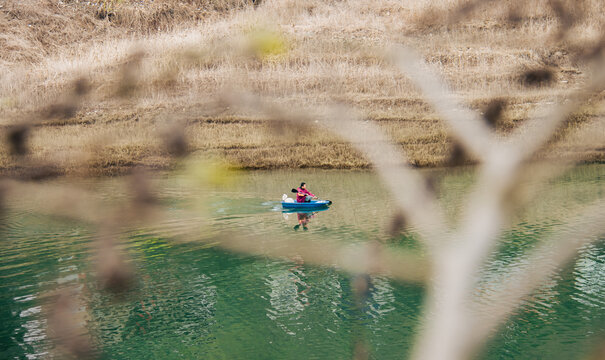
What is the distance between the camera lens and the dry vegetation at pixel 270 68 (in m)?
0.32

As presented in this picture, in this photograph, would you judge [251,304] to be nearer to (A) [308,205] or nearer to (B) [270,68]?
(A) [308,205]

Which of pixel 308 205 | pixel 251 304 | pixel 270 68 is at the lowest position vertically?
pixel 251 304

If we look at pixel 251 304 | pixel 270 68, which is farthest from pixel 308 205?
pixel 270 68

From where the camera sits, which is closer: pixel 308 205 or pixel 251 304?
pixel 251 304

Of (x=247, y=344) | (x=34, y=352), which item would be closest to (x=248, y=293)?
(x=247, y=344)

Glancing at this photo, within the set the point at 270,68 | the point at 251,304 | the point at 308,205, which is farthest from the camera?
the point at 308,205

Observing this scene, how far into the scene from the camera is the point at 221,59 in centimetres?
39

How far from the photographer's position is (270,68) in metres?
0.44

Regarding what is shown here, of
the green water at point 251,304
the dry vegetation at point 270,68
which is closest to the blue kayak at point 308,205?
the green water at point 251,304

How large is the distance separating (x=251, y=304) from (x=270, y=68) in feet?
13.3

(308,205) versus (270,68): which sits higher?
(270,68)

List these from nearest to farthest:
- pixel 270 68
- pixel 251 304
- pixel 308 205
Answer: pixel 270 68
pixel 251 304
pixel 308 205

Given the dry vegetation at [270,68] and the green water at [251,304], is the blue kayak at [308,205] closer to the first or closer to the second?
the green water at [251,304]

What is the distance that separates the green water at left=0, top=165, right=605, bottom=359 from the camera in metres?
3.62
